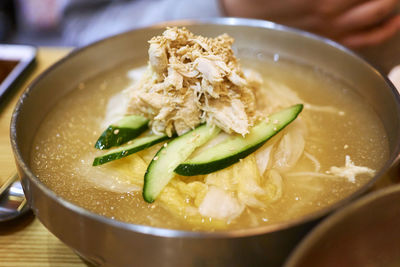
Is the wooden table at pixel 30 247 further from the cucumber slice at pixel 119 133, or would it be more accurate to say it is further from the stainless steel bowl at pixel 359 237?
the stainless steel bowl at pixel 359 237

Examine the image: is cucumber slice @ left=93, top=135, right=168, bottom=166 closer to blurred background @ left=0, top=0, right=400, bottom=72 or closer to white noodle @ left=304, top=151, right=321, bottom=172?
white noodle @ left=304, top=151, right=321, bottom=172

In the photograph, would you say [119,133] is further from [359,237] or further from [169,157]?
[359,237]

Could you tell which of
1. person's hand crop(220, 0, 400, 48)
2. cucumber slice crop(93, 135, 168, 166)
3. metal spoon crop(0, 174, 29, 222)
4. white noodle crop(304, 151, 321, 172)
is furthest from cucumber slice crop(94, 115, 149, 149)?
person's hand crop(220, 0, 400, 48)

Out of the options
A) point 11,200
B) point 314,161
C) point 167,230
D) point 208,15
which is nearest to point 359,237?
point 167,230

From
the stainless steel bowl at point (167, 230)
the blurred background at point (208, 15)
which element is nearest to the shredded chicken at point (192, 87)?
the stainless steel bowl at point (167, 230)

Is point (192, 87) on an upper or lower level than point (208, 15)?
upper

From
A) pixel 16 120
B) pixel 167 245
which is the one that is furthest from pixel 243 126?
pixel 16 120
